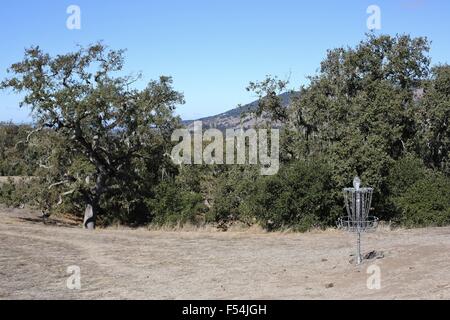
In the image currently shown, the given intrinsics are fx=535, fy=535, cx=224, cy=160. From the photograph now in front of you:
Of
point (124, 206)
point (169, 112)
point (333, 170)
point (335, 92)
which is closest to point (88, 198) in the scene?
point (124, 206)

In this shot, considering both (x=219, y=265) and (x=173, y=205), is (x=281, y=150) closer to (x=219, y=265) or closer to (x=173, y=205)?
(x=173, y=205)

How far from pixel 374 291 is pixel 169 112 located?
15.8 metres

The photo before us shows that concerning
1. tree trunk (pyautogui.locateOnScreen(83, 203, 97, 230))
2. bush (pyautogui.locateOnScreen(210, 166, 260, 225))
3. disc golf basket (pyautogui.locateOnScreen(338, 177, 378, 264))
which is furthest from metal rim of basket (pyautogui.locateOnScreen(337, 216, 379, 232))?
tree trunk (pyautogui.locateOnScreen(83, 203, 97, 230))

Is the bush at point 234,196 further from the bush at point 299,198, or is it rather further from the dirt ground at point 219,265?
the dirt ground at point 219,265

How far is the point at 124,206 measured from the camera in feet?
78.7

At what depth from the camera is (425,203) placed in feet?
68.5

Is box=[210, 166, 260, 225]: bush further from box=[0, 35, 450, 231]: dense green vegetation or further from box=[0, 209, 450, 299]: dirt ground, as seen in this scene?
box=[0, 209, 450, 299]: dirt ground

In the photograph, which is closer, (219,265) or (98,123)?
(219,265)

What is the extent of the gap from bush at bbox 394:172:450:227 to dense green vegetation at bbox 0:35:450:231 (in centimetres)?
4

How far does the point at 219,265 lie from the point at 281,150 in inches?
499

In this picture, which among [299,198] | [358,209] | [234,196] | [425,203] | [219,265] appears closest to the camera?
[358,209]

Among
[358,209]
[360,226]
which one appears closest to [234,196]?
[360,226]
